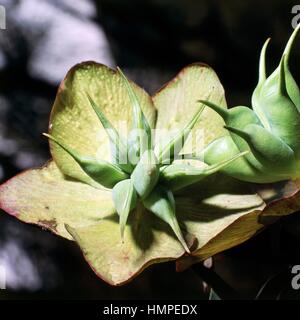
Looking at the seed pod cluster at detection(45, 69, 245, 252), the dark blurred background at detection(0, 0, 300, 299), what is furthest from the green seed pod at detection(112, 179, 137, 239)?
the dark blurred background at detection(0, 0, 300, 299)

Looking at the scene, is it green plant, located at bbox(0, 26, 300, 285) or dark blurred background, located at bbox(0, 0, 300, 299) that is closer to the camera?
green plant, located at bbox(0, 26, 300, 285)

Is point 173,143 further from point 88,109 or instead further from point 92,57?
point 92,57

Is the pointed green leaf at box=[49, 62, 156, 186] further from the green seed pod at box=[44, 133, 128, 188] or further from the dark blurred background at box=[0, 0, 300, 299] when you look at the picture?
the dark blurred background at box=[0, 0, 300, 299]

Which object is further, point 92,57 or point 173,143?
point 92,57

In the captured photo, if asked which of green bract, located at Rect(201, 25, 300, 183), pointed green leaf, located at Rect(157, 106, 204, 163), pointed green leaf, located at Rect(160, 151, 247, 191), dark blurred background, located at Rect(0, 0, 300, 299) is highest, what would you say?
green bract, located at Rect(201, 25, 300, 183)

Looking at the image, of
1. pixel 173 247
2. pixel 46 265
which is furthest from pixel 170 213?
pixel 46 265

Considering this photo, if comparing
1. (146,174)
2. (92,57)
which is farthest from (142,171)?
(92,57)
